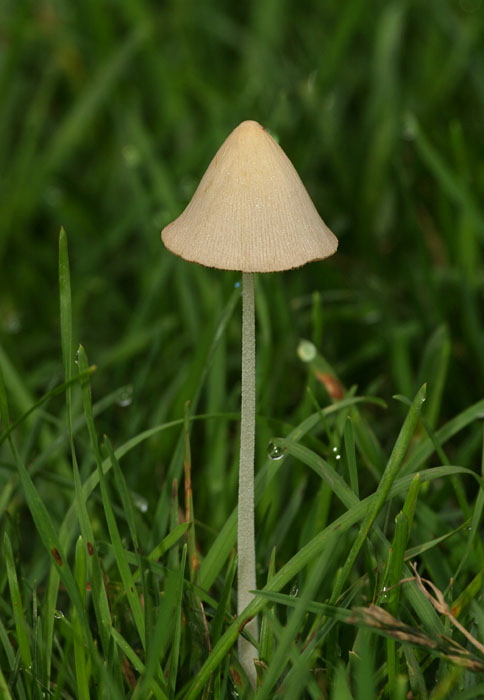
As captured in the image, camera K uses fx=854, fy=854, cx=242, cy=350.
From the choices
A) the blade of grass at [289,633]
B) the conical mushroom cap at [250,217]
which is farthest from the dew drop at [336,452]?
the conical mushroom cap at [250,217]

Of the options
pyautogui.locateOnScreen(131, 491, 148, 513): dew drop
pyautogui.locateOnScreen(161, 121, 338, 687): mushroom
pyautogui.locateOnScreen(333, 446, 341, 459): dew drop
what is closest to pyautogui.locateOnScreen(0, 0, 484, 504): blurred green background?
pyautogui.locateOnScreen(131, 491, 148, 513): dew drop

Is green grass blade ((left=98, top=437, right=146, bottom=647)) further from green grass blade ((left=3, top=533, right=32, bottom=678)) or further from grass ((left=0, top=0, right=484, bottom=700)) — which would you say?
green grass blade ((left=3, top=533, right=32, bottom=678))

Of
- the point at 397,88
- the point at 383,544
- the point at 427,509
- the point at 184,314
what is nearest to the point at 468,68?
the point at 397,88

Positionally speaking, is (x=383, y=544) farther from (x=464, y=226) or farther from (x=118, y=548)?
(x=464, y=226)

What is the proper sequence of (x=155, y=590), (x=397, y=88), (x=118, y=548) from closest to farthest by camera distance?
(x=118, y=548) < (x=155, y=590) < (x=397, y=88)

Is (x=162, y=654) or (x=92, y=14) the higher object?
(x=92, y=14)

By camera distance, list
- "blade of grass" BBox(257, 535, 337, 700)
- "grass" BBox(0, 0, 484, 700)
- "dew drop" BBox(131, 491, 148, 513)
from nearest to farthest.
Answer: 1. "blade of grass" BBox(257, 535, 337, 700)
2. "grass" BBox(0, 0, 484, 700)
3. "dew drop" BBox(131, 491, 148, 513)
